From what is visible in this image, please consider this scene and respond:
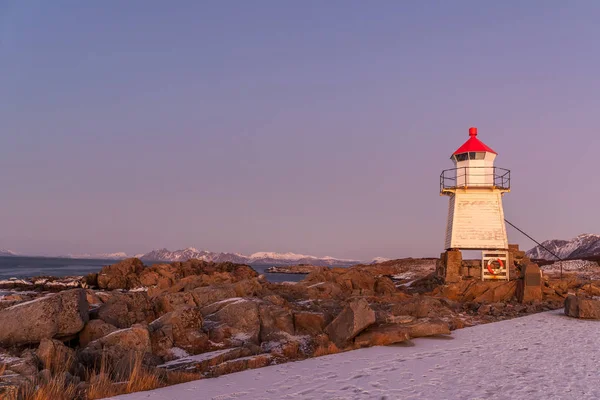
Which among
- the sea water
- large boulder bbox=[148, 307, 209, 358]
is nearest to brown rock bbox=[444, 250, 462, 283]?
large boulder bbox=[148, 307, 209, 358]

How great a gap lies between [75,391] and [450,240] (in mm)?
22513

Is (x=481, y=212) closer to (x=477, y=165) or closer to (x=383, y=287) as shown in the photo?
(x=477, y=165)

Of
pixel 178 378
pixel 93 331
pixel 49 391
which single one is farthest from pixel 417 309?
pixel 49 391

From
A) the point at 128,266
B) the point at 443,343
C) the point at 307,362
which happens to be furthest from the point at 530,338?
the point at 128,266

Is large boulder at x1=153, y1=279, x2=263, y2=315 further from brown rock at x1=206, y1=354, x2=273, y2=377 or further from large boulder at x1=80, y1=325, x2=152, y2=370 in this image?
brown rock at x1=206, y1=354, x2=273, y2=377

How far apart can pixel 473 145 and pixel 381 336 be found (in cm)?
Answer: 1696

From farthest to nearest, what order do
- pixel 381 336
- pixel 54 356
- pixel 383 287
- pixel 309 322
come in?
pixel 383 287, pixel 309 322, pixel 381 336, pixel 54 356

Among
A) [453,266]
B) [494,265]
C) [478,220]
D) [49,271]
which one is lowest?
[49,271]

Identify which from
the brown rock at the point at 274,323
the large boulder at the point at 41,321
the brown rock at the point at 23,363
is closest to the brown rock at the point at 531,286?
the brown rock at the point at 274,323

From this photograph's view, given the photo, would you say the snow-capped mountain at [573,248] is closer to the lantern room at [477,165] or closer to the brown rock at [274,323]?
the lantern room at [477,165]

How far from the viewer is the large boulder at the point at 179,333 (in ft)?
36.3

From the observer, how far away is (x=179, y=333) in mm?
11758

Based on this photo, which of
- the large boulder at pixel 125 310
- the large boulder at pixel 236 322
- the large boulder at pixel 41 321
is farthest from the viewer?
the large boulder at pixel 125 310

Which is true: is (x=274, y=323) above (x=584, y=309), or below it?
below
